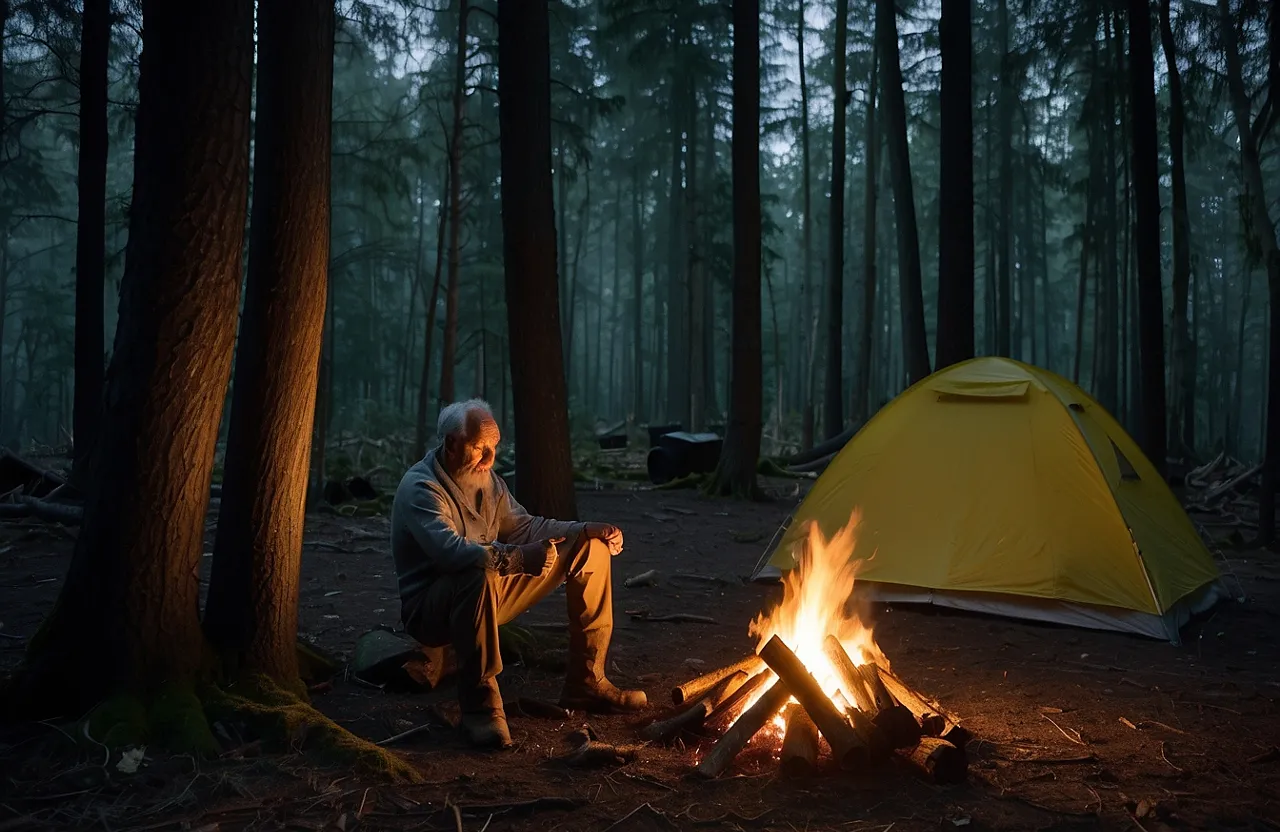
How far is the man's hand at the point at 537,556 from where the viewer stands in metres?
4.43

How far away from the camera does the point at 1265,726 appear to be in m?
4.67

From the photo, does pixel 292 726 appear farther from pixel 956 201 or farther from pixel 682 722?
pixel 956 201

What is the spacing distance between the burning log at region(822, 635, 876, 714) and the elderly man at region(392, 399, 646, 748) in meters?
1.03

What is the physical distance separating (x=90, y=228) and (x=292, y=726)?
9.25m

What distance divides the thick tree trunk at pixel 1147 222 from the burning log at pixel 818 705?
10237 millimetres

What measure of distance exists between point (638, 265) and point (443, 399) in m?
20.2

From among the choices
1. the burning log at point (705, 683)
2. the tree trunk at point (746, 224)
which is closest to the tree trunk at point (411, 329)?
the tree trunk at point (746, 224)

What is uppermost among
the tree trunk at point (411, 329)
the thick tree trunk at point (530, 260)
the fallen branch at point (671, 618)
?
the tree trunk at point (411, 329)

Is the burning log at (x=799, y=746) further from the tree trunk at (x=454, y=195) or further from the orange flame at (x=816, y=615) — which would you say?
the tree trunk at (x=454, y=195)

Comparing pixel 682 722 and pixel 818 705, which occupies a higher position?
pixel 818 705

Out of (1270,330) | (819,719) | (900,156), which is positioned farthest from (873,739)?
(900,156)

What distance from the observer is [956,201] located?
11250 mm

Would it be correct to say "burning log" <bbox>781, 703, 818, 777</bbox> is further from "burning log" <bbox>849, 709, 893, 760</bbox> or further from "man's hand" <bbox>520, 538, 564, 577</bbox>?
"man's hand" <bbox>520, 538, 564, 577</bbox>

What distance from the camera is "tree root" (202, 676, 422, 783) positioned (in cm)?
367
